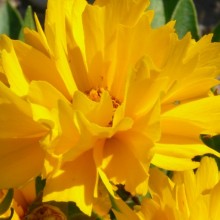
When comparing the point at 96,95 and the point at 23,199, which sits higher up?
the point at 96,95

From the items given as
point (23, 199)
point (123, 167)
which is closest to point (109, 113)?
point (123, 167)

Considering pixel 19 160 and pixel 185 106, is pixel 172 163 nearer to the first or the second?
pixel 185 106

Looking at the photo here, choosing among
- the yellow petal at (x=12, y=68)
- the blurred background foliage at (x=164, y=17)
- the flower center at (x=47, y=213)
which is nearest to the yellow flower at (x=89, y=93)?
the yellow petal at (x=12, y=68)

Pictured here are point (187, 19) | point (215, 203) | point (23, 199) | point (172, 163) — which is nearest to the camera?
point (172, 163)

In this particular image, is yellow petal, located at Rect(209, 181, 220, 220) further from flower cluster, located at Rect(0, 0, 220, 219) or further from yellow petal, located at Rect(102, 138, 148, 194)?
yellow petal, located at Rect(102, 138, 148, 194)

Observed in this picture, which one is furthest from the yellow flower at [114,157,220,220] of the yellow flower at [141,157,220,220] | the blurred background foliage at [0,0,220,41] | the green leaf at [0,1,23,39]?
the green leaf at [0,1,23,39]

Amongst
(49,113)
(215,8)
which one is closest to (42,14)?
(215,8)
